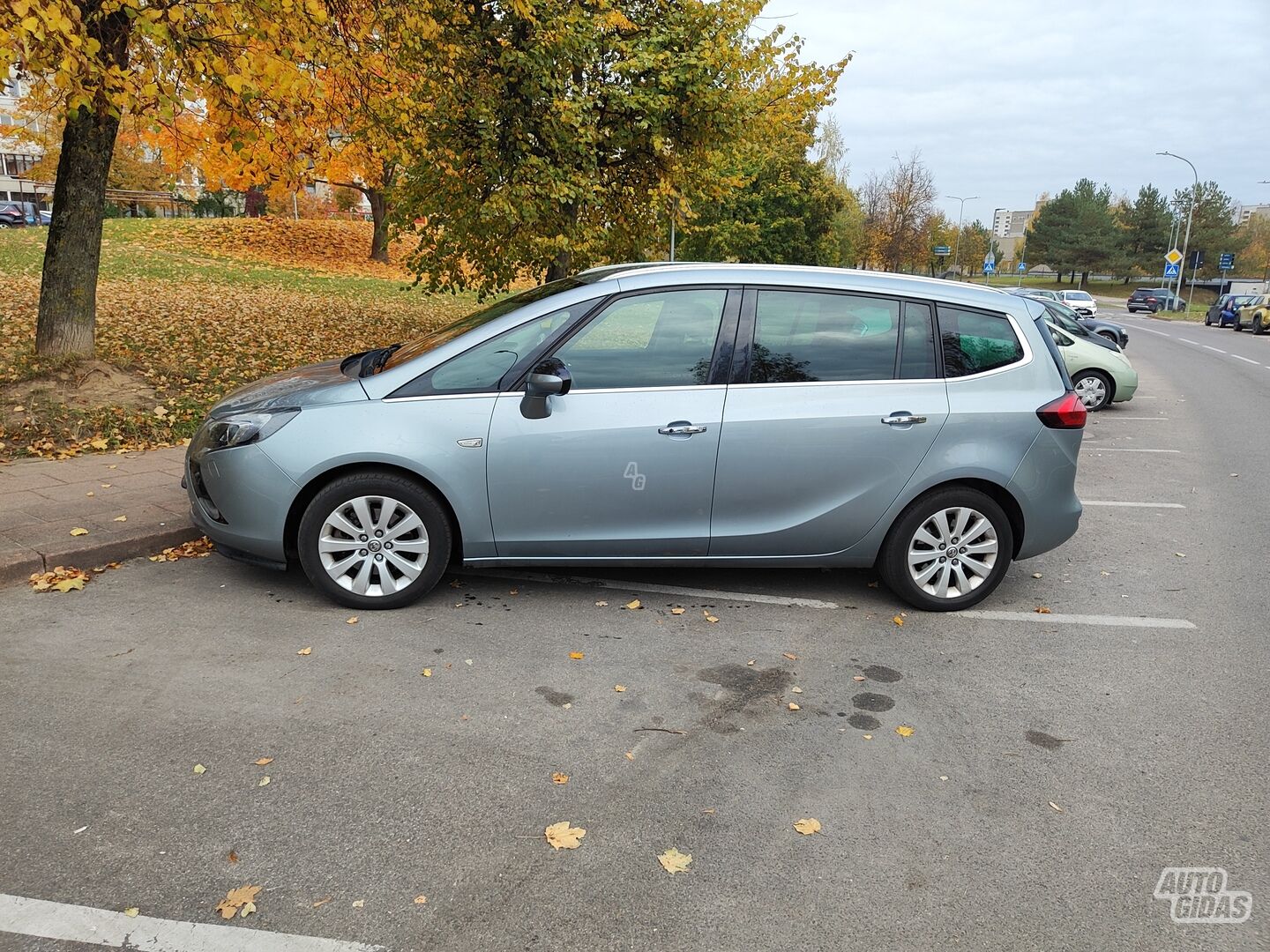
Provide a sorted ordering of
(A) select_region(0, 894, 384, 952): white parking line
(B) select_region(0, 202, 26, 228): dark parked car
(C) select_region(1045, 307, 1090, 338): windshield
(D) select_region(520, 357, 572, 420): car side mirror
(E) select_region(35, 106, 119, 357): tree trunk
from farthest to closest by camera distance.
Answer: (B) select_region(0, 202, 26, 228): dark parked car < (C) select_region(1045, 307, 1090, 338): windshield < (E) select_region(35, 106, 119, 357): tree trunk < (D) select_region(520, 357, 572, 420): car side mirror < (A) select_region(0, 894, 384, 952): white parking line

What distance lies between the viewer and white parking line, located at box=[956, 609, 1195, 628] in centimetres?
503

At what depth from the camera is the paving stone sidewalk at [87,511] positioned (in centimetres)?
512

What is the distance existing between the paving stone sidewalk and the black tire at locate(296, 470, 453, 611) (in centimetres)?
144

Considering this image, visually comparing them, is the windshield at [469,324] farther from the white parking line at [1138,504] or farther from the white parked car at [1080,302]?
the white parked car at [1080,302]

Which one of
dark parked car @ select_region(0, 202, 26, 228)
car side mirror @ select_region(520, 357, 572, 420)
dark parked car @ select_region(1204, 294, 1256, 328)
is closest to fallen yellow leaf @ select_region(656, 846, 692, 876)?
car side mirror @ select_region(520, 357, 572, 420)

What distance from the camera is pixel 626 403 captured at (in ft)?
15.2

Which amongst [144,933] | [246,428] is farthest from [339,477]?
[144,933]

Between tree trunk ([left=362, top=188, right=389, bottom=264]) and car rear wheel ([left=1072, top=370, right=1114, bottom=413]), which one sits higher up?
tree trunk ([left=362, top=188, right=389, bottom=264])

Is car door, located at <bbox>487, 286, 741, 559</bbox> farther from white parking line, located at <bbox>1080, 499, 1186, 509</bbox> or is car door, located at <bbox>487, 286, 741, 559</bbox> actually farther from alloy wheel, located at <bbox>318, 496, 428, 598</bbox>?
white parking line, located at <bbox>1080, 499, 1186, 509</bbox>

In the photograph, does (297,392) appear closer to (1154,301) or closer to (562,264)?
(562,264)

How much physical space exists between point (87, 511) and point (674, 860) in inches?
187

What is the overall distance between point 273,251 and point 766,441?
29.7 metres

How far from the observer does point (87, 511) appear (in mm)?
5816

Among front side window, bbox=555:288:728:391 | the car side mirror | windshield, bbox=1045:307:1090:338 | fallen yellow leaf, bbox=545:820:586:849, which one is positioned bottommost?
fallen yellow leaf, bbox=545:820:586:849
